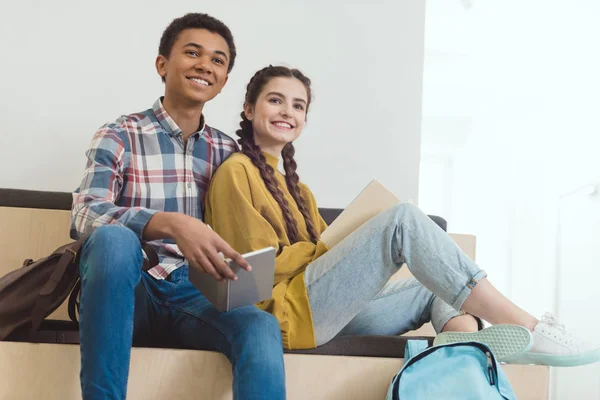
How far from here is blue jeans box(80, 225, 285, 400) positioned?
1219mm

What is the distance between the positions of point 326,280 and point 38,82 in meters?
1.33

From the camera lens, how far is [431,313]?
5.54 ft

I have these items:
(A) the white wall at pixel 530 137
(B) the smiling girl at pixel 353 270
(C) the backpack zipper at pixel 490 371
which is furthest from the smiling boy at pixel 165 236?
(A) the white wall at pixel 530 137

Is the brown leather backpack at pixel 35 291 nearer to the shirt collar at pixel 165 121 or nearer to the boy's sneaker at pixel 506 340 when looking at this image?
the shirt collar at pixel 165 121

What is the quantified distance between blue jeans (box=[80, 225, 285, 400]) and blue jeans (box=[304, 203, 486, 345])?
15 cm

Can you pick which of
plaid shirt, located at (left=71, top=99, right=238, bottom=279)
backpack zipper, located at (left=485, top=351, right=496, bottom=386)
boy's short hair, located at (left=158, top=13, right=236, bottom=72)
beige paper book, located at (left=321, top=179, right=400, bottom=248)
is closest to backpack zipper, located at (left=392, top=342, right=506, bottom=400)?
backpack zipper, located at (left=485, top=351, right=496, bottom=386)

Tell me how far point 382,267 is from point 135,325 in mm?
524

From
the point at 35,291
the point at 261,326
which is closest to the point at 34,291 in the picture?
the point at 35,291

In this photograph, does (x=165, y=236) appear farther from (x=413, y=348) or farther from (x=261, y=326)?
(x=413, y=348)

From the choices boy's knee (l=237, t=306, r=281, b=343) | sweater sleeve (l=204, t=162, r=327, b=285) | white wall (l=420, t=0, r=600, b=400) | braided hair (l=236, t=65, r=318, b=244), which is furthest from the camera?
white wall (l=420, t=0, r=600, b=400)

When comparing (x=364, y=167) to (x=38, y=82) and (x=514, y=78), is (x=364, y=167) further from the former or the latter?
(x=514, y=78)

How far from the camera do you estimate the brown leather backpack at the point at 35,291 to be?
139cm

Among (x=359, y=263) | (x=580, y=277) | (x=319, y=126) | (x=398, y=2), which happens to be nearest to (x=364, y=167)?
(x=319, y=126)

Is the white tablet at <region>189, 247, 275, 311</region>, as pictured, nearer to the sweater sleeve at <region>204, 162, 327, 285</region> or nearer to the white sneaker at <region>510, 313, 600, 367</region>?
the sweater sleeve at <region>204, 162, 327, 285</region>
